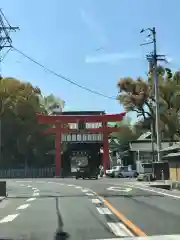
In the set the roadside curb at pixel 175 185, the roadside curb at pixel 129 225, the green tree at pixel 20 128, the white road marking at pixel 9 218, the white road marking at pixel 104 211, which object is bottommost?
the white road marking at pixel 9 218

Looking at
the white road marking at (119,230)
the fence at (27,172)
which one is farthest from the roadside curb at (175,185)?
the fence at (27,172)

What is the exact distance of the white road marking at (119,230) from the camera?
9.95 metres

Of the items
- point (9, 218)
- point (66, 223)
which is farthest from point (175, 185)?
point (66, 223)

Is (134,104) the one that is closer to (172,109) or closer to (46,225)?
(172,109)

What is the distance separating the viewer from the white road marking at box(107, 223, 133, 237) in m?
9.95

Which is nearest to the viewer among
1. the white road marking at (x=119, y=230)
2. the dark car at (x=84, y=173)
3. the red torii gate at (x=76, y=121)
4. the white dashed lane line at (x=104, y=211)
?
the white road marking at (x=119, y=230)

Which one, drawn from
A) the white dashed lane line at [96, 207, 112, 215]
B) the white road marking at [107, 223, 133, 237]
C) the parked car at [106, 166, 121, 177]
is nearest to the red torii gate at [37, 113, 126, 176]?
the parked car at [106, 166, 121, 177]

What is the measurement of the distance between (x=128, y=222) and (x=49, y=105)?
2933 inches

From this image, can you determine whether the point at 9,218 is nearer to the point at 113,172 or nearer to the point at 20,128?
the point at 113,172

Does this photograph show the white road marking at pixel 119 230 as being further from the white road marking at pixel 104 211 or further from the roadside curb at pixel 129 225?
the white road marking at pixel 104 211

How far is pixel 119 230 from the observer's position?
10594mm

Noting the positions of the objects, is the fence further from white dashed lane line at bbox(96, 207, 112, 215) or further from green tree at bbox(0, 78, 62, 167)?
white dashed lane line at bbox(96, 207, 112, 215)

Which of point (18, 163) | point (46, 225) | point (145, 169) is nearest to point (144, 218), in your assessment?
point (46, 225)

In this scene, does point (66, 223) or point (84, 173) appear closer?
point (66, 223)
